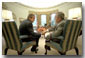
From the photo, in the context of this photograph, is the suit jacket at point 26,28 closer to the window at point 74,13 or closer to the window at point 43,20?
the window at point 43,20

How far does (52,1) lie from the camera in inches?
79.2

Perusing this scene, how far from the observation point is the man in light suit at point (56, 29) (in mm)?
1920

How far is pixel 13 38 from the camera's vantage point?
1.95 m

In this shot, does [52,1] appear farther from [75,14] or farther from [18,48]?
[18,48]

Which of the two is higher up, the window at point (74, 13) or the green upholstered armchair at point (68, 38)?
the window at point (74, 13)

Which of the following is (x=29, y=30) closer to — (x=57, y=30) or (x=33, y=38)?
(x=33, y=38)

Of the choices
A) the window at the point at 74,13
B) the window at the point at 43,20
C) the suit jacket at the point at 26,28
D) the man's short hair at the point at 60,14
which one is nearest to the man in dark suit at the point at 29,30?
the suit jacket at the point at 26,28

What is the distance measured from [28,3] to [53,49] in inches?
31.6

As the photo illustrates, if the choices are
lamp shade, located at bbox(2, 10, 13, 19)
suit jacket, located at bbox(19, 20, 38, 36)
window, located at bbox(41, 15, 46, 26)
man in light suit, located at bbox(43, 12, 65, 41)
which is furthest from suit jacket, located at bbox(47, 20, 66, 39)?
lamp shade, located at bbox(2, 10, 13, 19)

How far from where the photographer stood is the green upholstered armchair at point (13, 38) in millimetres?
1918

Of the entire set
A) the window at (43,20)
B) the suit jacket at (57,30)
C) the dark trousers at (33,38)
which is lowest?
the dark trousers at (33,38)

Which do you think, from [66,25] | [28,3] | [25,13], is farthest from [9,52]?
[66,25]

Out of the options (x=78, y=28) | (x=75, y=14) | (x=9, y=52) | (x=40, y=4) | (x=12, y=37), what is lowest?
(x=9, y=52)

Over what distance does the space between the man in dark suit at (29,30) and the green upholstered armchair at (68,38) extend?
0.65 feet
